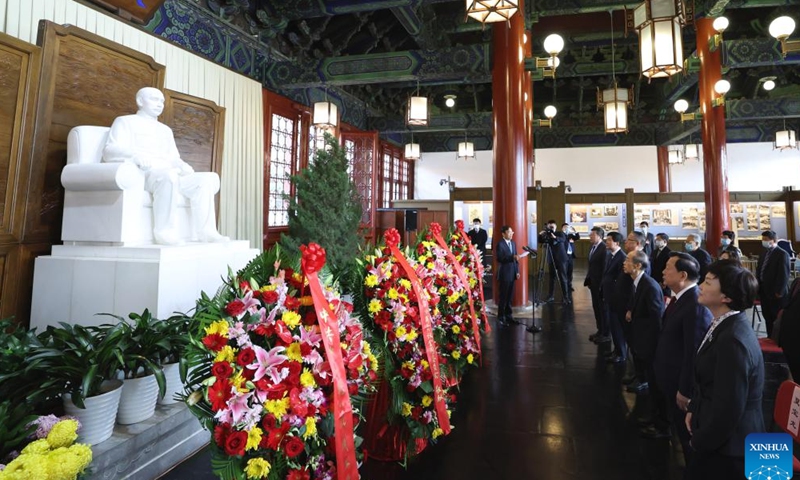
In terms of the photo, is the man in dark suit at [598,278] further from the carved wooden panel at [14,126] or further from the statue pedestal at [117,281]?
the carved wooden panel at [14,126]

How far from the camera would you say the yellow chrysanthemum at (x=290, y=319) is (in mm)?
1212

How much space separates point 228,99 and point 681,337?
19.4 feet

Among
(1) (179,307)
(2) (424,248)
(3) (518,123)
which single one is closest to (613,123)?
(3) (518,123)

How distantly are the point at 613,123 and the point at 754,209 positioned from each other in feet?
24.1

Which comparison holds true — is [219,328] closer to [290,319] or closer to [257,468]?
[290,319]

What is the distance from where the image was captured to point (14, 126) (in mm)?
2641

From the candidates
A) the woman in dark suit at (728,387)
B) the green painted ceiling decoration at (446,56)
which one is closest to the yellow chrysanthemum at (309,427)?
the woman in dark suit at (728,387)

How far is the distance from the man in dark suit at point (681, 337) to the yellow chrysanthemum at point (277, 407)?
5.47ft

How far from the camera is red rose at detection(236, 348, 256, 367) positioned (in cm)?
112

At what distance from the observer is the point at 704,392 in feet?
4.68

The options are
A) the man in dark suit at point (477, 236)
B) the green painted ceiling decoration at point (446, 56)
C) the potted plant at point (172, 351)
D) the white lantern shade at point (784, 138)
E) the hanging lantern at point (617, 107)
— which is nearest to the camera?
the potted plant at point (172, 351)

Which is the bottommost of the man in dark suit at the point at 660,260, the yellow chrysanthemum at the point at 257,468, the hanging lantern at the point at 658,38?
the yellow chrysanthemum at the point at 257,468

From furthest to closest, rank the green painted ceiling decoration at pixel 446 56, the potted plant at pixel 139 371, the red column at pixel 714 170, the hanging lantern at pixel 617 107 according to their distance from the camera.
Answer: the red column at pixel 714 170 → the hanging lantern at pixel 617 107 → the green painted ceiling decoration at pixel 446 56 → the potted plant at pixel 139 371

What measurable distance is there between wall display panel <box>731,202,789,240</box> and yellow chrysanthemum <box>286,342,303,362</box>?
12.6 m
